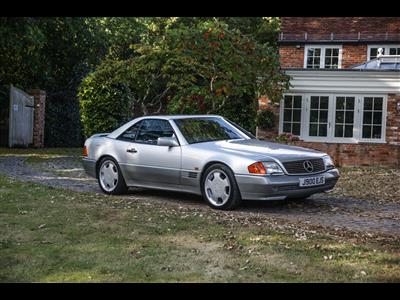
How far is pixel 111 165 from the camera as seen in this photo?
387 inches

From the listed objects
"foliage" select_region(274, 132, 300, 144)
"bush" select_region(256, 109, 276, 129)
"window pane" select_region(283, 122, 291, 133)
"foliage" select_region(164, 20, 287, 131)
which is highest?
"foliage" select_region(164, 20, 287, 131)

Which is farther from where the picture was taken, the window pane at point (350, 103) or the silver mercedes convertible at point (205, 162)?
the window pane at point (350, 103)

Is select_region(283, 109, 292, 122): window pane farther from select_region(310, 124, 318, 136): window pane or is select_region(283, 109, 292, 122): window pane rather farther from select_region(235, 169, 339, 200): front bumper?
select_region(235, 169, 339, 200): front bumper

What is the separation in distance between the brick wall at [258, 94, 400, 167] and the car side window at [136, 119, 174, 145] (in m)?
7.61

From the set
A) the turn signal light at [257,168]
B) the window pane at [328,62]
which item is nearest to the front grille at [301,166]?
the turn signal light at [257,168]

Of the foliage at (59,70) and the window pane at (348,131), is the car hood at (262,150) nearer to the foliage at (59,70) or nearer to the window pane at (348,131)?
the window pane at (348,131)

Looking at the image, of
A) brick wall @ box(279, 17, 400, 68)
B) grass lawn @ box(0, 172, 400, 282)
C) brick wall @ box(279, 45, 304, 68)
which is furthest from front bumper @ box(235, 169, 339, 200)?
brick wall @ box(279, 45, 304, 68)

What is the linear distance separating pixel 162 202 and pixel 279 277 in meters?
4.36

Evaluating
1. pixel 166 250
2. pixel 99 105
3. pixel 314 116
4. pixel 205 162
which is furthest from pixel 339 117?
pixel 166 250

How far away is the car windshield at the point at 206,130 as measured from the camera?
9.18 m

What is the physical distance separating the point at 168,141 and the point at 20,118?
12078 mm

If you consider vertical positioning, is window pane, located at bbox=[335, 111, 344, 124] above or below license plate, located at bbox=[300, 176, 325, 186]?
above

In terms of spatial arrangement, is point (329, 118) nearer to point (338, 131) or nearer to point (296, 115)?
point (338, 131)

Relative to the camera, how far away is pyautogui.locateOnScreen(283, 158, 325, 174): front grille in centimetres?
821
